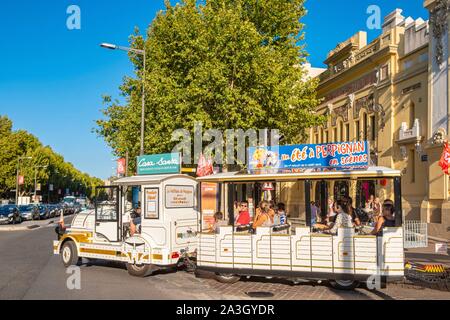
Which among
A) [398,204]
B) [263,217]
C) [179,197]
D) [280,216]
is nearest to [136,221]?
[179,197]

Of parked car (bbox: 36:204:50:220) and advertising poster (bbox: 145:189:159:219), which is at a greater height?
advertising poster (bbox: 145:189:159:219)

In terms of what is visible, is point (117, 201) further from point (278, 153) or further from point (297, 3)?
point (297, 3)

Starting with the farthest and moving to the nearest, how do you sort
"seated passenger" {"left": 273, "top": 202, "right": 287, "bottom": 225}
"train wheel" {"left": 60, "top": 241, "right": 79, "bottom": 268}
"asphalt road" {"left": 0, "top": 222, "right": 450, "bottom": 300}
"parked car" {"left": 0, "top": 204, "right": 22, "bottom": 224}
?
"parked car" {"left": 0, "top": 204, "right": 22, "bottom": 224} < "train wheel" {"left": 60, "top": 241, "right": 79, "bottom": 268} < "seated passenger" {"left": 273, "top": 202, "right": 287, "bottom": 225} < "asphalt road" {"left": 0, "top": 222, "right": 450, "bottom": 300}

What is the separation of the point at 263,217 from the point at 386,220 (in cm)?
267

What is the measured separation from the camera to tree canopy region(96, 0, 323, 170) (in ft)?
72.9

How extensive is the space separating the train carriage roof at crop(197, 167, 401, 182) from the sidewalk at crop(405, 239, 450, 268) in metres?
4.79

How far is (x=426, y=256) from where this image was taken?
14.9 m

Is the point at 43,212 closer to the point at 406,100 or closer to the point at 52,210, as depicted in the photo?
the point at 52,210

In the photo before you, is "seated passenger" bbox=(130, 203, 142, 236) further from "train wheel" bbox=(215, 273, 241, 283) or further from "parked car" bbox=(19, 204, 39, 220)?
"parked car" bbox=(19, 204, 39, 220)

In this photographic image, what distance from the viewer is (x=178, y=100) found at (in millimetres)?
23031

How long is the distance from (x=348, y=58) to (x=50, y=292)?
25.3m

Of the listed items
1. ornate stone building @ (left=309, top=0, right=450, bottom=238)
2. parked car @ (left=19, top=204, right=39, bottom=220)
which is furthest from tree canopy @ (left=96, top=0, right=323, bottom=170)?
parked car @ (left=19, top=204, right=39, bottom=220)

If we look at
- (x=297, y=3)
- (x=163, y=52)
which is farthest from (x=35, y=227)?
(x=297, y=3)

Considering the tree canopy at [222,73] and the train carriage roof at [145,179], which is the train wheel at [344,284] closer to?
the train carriage roof at [145,179]
